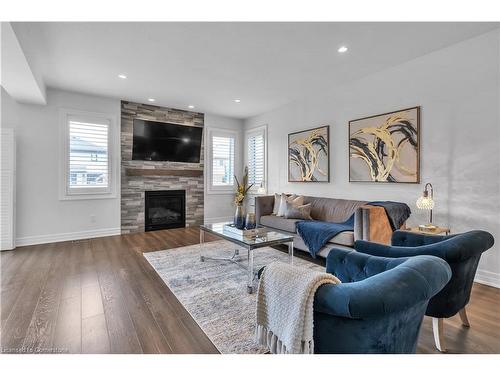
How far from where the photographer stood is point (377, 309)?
2.89 ft

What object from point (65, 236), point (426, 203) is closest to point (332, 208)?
point (426, 203)

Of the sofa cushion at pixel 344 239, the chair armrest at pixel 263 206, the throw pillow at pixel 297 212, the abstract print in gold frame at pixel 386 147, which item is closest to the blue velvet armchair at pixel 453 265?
the sofa cushion at pixel 344 239

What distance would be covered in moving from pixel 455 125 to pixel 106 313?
410 centimetres

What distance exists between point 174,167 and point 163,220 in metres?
1.22

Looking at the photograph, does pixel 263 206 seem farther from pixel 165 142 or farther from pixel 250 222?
pixel 165 142

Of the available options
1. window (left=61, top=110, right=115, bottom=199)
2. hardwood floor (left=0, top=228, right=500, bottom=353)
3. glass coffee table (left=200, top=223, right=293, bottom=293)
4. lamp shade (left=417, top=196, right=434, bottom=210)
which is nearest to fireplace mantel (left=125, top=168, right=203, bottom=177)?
window (left=61, top=110, right=115, bottom=199)

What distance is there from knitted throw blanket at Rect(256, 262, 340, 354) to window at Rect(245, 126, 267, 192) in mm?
4414

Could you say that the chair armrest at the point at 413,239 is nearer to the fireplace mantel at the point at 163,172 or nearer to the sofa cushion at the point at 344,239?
the sofa cushion at the point at 344,239

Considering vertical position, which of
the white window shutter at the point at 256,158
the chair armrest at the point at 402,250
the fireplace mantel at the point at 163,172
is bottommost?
the chair armrest at the point at 402,250

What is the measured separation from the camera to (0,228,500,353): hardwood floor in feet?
5.51

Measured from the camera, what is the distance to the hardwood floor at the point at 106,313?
1681 mm

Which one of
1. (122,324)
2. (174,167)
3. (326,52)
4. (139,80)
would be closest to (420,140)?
(326,52)

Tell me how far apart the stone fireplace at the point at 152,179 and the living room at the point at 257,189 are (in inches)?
1.5
